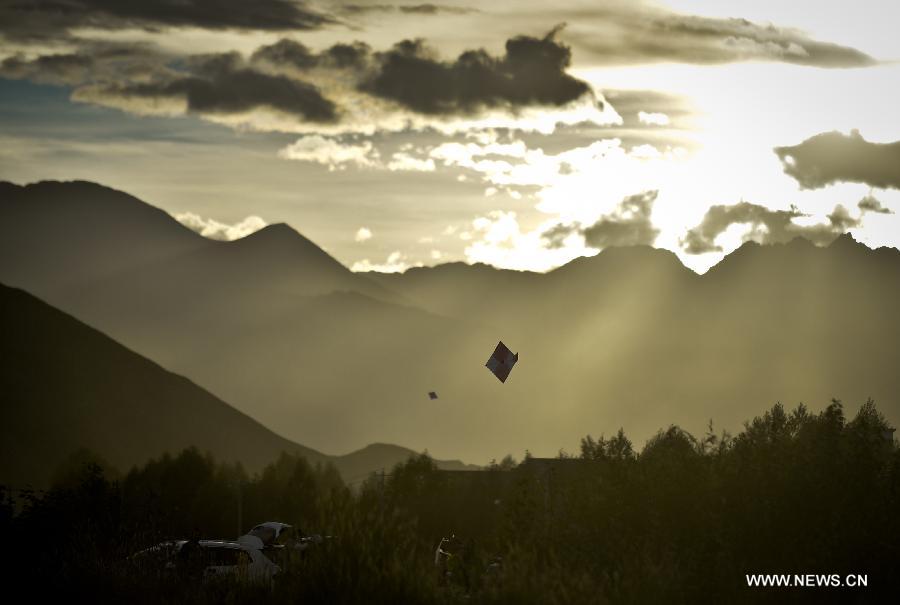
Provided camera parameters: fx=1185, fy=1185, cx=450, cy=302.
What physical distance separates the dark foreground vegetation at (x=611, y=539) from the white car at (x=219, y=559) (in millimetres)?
610

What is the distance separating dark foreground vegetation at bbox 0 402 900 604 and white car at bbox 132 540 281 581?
2.00 feet

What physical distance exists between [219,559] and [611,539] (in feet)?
36.1

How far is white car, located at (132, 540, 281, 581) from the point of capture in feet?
84.0

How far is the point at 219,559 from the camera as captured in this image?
32406 millimetres

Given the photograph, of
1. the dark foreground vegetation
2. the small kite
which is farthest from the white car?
the small kite

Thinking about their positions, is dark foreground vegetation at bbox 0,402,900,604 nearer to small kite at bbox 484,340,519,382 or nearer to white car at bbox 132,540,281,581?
white car at bbox 132,540,281,581

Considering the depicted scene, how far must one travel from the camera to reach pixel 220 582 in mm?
25500

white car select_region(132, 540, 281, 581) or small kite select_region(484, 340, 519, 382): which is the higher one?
small kite select_region(484, 340, 519, 382)

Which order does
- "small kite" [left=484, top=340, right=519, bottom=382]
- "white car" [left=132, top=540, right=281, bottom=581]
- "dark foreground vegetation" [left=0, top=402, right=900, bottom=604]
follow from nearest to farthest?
"dark foreground vegetation" [left=0, top=402, right=900, bottom=604]
"white car" [left=132, top=540, right=281, bottom=581]
"small kite" [left=484, top=340, right=519, bottom=382]

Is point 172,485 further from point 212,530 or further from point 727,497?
point 727,497

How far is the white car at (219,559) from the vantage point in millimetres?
25609

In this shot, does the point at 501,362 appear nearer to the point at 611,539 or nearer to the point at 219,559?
the point at 611,539

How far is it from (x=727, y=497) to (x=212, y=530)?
89376 mm

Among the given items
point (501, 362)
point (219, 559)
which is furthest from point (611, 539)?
point (501, 362)
